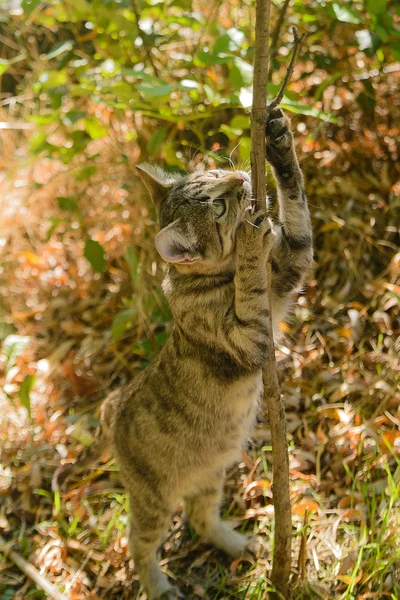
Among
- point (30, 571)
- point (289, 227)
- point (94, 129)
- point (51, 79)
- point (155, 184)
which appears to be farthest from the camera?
point (94, 129)

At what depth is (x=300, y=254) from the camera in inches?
107

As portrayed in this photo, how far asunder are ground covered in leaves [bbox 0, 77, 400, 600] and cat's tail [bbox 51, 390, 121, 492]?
82 millimetres

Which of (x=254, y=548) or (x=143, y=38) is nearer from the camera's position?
(x=254, y=548)

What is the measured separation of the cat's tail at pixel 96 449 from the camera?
332cm

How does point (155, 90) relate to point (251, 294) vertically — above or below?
above

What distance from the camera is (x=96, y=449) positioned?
3480 millimetres

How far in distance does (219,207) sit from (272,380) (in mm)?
728

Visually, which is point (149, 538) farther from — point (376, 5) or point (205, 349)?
point (376, 5)

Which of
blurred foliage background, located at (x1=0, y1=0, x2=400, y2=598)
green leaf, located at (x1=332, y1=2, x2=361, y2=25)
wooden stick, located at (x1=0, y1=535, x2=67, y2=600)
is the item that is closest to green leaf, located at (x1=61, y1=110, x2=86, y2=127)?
blurred foliage background, located at (x1=0, y1=0, x2=400, y2=598)

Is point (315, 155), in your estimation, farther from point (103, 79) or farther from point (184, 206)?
point (184, 206)

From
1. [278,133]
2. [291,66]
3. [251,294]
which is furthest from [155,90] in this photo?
[251,294]

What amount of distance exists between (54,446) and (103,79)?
96.1 inches

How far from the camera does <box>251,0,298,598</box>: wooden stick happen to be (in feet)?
6.59

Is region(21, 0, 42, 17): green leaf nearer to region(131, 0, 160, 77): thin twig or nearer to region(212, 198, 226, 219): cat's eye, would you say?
region(131, 0, 160, 77): thin twig
